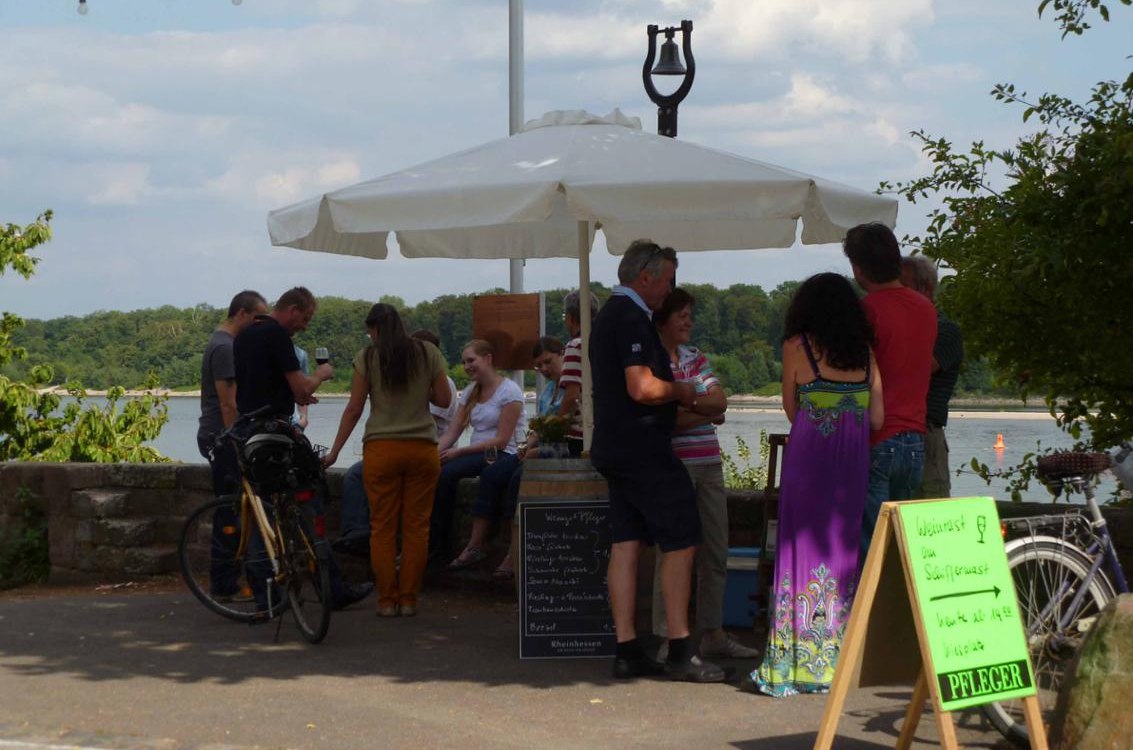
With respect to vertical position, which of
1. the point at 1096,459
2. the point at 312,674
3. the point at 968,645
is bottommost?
the point at 312,674

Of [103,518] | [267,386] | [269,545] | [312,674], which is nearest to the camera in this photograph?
[312,674]

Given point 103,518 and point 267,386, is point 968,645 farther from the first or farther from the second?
point 103,518

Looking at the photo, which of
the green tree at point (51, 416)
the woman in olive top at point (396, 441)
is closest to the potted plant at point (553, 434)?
the woman in olive top at point (396, 441)

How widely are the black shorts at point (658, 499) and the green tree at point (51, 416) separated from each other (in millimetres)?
10650

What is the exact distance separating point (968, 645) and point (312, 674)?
3.35 metres

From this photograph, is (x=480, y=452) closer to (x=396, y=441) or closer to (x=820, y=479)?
(x=396, y=441)

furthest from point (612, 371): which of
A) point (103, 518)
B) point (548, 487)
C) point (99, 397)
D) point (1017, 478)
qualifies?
point (99, 397)

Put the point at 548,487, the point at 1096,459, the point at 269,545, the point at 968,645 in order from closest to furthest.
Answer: the point at 968,645, the point at 1096,459, the point at 548,487, the point at 269,545

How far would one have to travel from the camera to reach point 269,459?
8.51 m

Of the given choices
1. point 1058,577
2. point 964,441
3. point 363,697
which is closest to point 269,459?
point 363,697

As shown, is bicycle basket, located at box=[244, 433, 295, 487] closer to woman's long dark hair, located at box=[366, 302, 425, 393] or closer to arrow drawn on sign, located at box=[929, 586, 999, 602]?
woman's long dark hair, located at box=[366, 302, 425, 393]

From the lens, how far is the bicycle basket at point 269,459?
849 cm

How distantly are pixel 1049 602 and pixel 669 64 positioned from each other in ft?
22.0

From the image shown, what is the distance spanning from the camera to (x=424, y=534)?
29.6 ft
